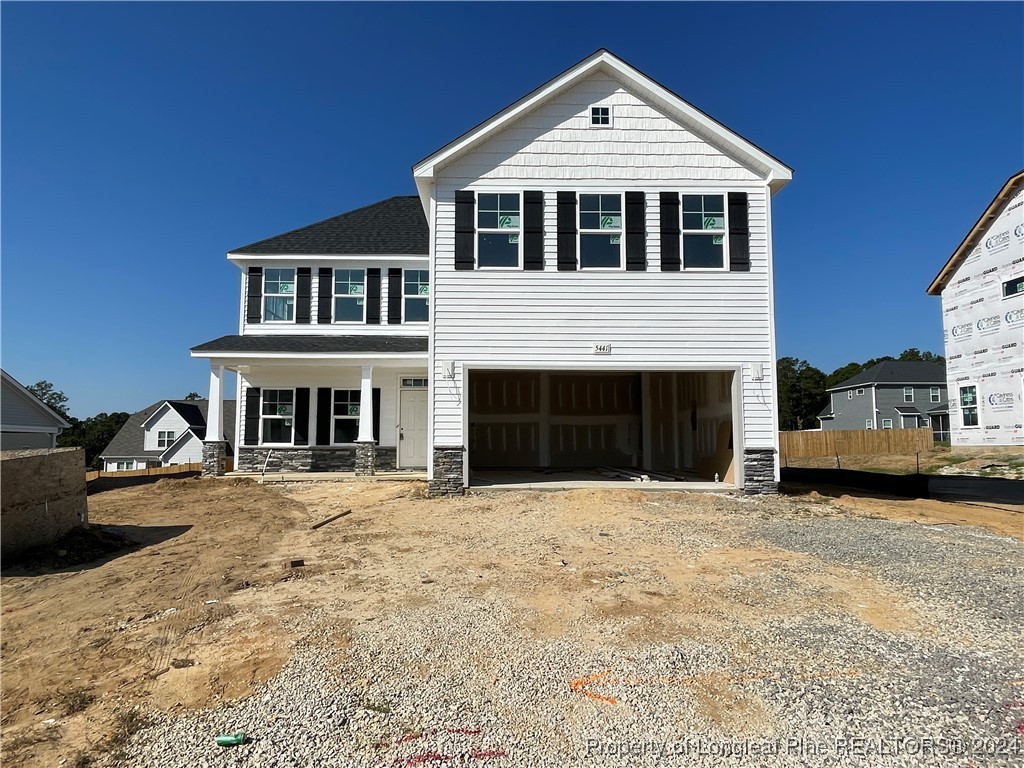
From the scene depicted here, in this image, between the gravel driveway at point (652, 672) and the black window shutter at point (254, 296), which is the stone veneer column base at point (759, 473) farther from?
the black window shutter at point (254, 296)

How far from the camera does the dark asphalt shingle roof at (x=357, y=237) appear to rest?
1598 cm

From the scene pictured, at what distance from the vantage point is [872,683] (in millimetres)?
3258

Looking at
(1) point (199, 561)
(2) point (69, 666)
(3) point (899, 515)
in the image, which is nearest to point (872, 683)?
(2) point (69, 666)

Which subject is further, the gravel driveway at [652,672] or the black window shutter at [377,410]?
the black window shutter at [377,410]

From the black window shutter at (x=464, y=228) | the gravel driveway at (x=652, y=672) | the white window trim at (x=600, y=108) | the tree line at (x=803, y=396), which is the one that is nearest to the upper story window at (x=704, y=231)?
the white window trim at (x=600, y=108)

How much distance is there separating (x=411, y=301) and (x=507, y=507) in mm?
8632

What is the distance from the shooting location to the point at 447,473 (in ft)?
35.0

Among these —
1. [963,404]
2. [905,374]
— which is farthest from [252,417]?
[905,374]

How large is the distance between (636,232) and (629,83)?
10.4ft

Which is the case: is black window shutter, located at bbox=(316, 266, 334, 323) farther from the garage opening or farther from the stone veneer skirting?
the garage opening

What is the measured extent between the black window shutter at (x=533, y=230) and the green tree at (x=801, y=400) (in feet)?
189

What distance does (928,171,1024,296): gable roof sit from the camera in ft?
73.2

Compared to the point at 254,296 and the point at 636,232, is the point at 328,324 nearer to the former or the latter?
the point at 254,296

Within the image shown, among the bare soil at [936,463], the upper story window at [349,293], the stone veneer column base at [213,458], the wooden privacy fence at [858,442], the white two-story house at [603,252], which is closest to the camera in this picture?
the white two-story house at [603,252]
